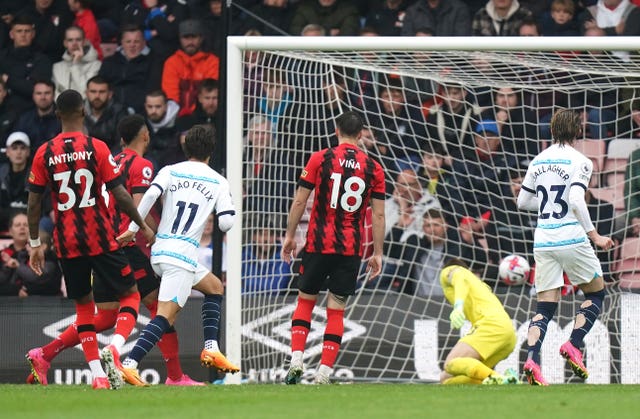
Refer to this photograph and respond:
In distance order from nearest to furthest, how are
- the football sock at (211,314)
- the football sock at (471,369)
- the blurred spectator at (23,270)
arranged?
the football sock at (211,314), the football sock at (471,369), the blurred spectator at (23,270)

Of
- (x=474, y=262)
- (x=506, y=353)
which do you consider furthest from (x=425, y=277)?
(x=506, y=353)

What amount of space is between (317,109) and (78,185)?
13.3 feet

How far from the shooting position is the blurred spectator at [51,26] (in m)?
14.9

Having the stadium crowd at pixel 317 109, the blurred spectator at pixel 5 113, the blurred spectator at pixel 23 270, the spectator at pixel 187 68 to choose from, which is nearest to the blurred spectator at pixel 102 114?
the stadium crowd at pixel 317 109

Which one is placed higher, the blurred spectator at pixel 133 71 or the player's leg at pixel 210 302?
the blurred spectator at pixel 133 71

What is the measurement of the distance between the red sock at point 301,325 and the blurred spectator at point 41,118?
5465 mm

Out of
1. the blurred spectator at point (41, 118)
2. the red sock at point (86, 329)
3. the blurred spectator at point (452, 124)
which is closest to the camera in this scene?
the red sock at point (86, 329)

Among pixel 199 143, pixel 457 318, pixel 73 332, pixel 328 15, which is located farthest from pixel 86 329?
pixel 328 15

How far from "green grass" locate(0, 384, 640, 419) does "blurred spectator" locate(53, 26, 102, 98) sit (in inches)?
246

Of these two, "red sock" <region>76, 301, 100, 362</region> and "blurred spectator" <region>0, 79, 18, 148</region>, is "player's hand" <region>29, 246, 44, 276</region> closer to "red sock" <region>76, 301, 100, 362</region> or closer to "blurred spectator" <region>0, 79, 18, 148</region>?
"red sock" <region>76, 301, 100, 362</region>

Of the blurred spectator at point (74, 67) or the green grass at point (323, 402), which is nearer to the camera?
the green grass at point (323, 402)

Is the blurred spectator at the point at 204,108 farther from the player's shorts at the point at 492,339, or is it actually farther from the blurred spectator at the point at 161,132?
the player's shorts at the point at 492,339

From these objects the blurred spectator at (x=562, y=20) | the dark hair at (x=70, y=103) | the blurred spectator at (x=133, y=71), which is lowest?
the dark hair at (x=70, y=103)

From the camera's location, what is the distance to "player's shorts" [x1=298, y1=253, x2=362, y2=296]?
9641mm
